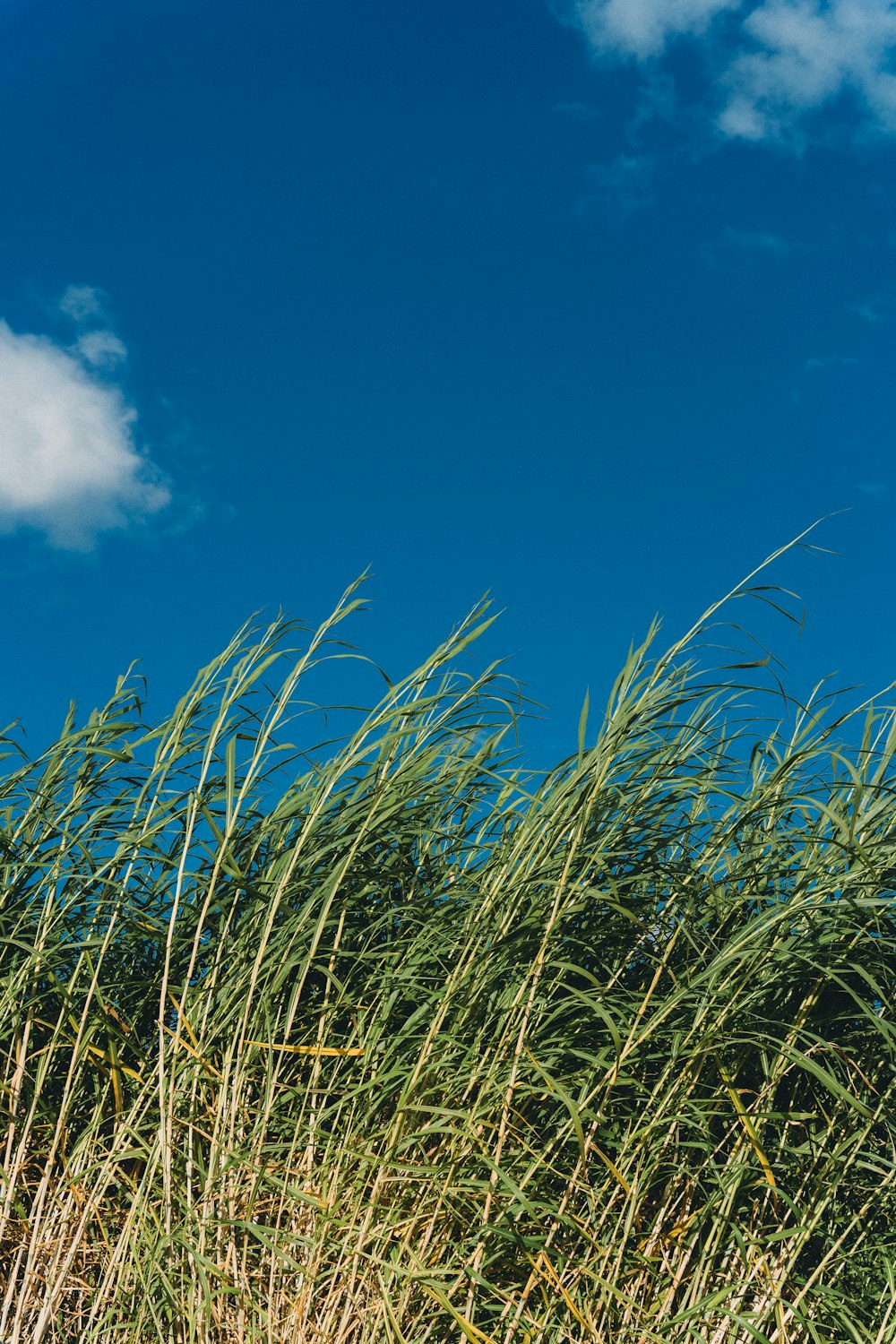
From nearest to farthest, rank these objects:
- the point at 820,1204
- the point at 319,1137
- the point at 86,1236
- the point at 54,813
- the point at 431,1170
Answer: the point at 431,1170 < the point at 820,1204 < the point at 319,1137 < the point at 86,1236 < the point at 54,813

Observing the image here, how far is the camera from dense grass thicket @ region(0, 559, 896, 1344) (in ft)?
6.99

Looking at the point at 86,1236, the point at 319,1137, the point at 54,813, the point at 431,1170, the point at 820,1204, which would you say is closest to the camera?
the point at 431,1170

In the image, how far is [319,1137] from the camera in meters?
2.38

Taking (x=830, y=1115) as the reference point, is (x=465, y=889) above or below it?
above

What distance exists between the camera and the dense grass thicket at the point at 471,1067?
83.9 inches

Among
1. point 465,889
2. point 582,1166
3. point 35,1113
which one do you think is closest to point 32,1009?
point 35,1113

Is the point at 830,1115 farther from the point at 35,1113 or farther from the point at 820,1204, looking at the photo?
the point at 35,1113

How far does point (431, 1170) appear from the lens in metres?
1.98

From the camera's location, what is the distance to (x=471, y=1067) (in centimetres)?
221

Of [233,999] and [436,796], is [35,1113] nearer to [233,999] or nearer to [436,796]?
[233,999]

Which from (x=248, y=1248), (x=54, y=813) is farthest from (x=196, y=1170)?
(x=54, y=813)

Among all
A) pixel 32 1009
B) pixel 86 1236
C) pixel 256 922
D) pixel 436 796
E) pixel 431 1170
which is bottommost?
pixel 86 1236

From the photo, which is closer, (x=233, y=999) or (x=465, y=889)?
(x=233, y=999)

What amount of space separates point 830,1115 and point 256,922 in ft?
4.60
